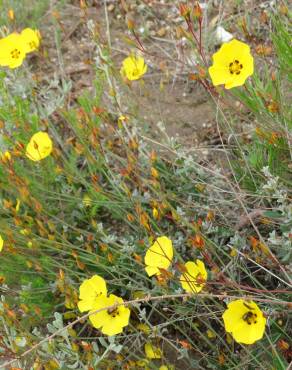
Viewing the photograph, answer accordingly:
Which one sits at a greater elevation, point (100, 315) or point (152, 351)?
point (100, 315)

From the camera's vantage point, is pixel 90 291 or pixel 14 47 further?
pixel 14 47

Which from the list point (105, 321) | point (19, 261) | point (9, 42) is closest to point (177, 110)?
point (9, 42)

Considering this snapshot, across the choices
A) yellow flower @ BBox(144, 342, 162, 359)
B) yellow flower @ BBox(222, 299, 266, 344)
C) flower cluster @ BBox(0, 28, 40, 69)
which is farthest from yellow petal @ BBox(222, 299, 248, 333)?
flower cluster @ BBox(0, 28, 40, 69)

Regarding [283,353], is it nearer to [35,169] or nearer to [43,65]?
[35,169]

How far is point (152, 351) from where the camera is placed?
230 centimetres

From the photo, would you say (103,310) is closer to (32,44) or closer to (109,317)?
Answer: (109,317)

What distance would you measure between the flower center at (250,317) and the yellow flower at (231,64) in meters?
0.86

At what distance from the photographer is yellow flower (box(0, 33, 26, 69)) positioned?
304 centimetres

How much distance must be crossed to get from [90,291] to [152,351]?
0.33 metres

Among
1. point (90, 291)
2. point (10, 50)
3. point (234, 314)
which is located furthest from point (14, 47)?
point (234, 314)

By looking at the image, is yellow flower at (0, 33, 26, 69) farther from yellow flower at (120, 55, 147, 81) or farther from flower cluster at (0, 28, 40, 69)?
yellow flower at (120, 55, 147, 81)

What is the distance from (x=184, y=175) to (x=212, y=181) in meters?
0.16

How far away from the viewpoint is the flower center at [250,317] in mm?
2006

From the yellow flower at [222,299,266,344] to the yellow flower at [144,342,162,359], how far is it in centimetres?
33
